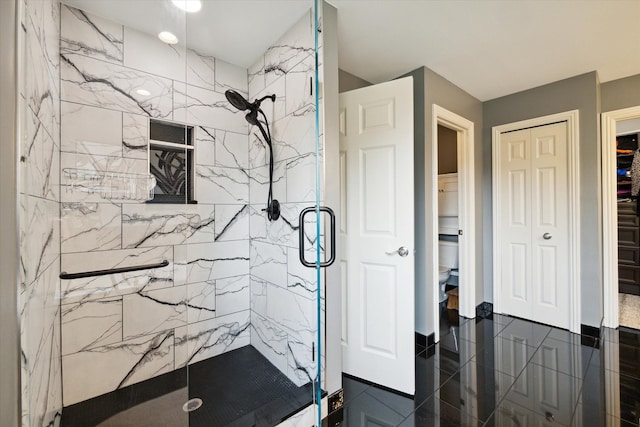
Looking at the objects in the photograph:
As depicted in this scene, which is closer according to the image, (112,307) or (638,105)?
(112,307)

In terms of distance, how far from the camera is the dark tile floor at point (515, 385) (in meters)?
1.53

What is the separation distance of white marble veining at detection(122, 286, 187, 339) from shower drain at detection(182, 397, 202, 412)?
480mm

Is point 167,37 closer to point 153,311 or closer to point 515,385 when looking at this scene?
point 153,311

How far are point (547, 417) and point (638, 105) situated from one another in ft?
9.58

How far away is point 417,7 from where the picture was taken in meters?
1.68

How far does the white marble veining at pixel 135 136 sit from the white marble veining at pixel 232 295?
1.07 m

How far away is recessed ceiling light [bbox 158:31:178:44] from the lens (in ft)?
5.79

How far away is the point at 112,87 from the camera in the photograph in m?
1.66

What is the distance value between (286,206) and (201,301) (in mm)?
998

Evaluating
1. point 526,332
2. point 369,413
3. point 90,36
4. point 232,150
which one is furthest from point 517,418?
point 90,36

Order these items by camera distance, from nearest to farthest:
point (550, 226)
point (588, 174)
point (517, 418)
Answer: point (517, 418) → point (588, 174) → point (550, 226)

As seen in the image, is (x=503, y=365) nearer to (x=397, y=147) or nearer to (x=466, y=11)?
(x=397, y=147)

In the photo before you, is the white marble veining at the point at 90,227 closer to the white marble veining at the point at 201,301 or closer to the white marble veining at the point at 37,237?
the white marble veining at the point at 37,237

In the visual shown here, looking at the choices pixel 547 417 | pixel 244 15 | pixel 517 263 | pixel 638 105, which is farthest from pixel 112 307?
pixel 638 105
